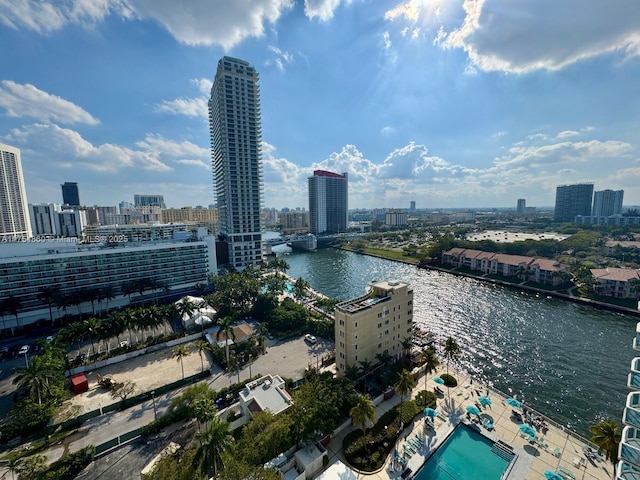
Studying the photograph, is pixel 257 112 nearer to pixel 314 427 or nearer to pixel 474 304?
pixel 474 304

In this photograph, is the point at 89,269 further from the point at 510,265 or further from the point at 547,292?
the point at 510,265

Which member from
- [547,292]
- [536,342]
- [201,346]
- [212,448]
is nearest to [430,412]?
[212,448]

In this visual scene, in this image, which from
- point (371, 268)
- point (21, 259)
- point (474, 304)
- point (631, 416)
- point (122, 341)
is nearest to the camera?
Answer: point (631, 416)

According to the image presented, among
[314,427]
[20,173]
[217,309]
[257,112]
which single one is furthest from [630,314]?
[20,173]

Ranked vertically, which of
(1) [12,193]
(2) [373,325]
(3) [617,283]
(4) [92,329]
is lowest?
(3) [617,283]

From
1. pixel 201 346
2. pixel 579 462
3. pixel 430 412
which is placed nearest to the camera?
pixel 579 462

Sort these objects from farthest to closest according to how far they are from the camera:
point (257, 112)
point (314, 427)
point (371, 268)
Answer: point (371, 268) < point (257, 112) < point (314, 427)

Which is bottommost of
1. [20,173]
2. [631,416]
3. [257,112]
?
[631,416]
